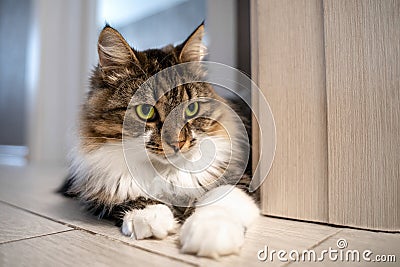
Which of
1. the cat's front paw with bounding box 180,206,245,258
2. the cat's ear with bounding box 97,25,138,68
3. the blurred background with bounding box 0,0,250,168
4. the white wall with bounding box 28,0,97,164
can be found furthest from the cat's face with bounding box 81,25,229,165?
the white wall with bounding box 28,0,97,164

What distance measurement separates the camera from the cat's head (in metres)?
0.99

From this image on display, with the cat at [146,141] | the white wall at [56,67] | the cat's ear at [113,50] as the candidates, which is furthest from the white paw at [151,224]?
the white wall at [56,67]

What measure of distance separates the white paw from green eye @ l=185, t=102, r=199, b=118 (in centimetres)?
32

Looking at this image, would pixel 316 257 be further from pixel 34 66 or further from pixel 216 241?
pixel 34 66

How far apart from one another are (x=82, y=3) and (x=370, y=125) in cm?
364

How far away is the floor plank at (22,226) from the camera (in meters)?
0.91

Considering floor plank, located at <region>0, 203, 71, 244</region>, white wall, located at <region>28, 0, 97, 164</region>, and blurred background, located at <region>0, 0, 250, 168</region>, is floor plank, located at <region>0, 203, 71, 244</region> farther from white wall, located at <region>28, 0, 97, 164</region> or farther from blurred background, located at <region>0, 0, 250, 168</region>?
white wall, located at <region>28, 0, 97, 164</region>

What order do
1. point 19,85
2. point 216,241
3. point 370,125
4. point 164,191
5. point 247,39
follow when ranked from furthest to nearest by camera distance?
1. point 19,85
2. point 247,39
3. point 164,191
4. point 370,125
5. point 216,241

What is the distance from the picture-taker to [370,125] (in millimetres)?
897

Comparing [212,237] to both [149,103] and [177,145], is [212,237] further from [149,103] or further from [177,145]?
[149,103]

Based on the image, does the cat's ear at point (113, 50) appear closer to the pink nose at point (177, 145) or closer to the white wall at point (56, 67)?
the pink nose at point (177, 145)

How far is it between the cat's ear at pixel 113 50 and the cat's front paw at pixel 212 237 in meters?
0.61

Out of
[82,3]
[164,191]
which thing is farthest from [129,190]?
[82,3]

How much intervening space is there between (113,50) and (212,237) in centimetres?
72
